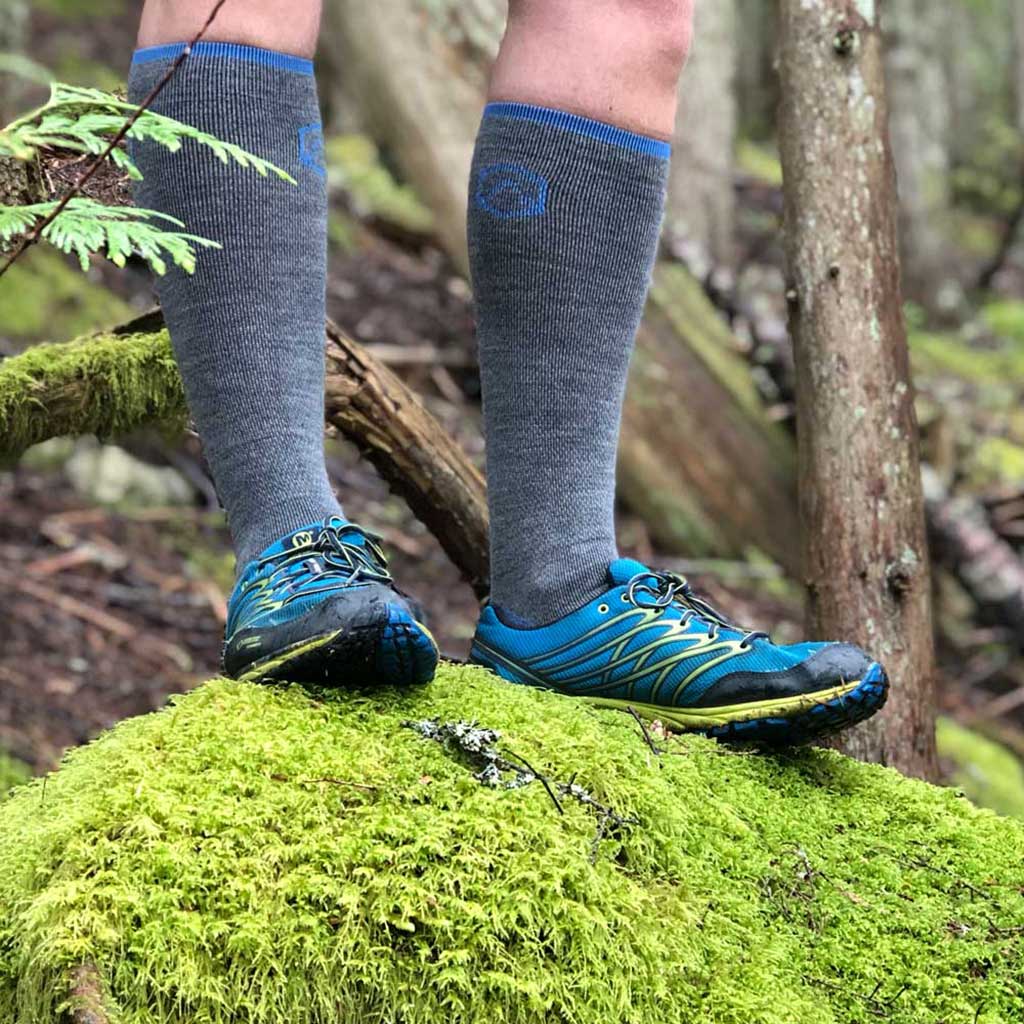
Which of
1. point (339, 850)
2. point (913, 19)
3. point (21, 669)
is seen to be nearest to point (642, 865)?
point (339, 850)

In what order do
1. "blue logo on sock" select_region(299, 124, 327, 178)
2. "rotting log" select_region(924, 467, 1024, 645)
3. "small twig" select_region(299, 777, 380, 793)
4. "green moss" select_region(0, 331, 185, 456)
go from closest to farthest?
"small twig" select_region(299, 777, 380, 793) < "blue logo on sock" select_region(299, 124, 327, 178) < "green moss" select_region(0, 331, 185, 456) < "rotting log" select_region(924, 467, 1024, 645)

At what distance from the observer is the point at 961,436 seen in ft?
18.5

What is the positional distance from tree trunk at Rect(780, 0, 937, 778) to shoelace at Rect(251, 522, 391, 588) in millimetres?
1112

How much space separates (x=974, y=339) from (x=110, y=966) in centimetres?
974

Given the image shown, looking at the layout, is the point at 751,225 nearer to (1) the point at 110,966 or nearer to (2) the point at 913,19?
(2) the point at 913,19

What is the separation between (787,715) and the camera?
168 centimetres

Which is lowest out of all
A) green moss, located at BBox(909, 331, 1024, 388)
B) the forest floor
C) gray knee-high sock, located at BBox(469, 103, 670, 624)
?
the forest floor

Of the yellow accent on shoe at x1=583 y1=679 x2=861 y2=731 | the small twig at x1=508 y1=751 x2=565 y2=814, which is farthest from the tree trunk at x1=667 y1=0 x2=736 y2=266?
the small twig at x1=508 y1=751 x2=565 y2=814

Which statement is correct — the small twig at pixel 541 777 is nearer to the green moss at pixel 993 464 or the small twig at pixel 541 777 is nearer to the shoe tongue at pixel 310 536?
the shoe tongue at pixel 310 536

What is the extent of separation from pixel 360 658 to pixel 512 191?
2.45ft

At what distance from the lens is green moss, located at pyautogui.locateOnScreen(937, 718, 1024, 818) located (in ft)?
13.2

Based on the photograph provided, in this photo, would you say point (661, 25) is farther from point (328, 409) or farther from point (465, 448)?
point (465, 448)

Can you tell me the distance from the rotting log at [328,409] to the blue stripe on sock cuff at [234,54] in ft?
2.14

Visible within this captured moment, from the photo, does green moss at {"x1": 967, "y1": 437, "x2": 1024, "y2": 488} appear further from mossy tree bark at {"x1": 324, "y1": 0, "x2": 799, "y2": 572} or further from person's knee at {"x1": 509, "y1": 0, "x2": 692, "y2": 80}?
person's knee at {"x1": 509, "y1": 0, "x2": 692, "y2": 80}
